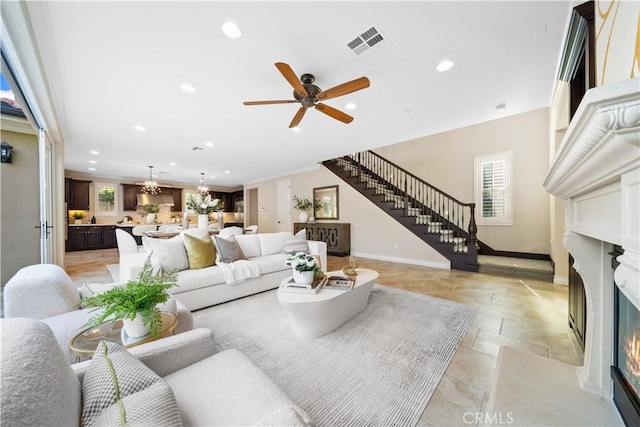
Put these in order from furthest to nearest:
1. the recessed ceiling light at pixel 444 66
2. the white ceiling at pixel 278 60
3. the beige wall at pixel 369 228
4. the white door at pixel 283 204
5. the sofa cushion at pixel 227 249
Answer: the white door at pixel 283 204
the beige wall at pixel 369 228
the sofa cushion at pixel 227 249
the recessed ceiling light at pixel 444 66
the white ceiling at pixel 278 60

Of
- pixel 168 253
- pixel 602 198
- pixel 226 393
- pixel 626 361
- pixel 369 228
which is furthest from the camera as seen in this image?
pixel 369 228

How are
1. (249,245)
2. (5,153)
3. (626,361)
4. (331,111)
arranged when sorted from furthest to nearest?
(249,245) < (5,153) < (331,111) < (626,361)

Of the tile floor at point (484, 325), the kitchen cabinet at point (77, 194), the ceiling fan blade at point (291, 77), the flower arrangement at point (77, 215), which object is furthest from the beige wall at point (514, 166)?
the flower arrangement at point (77, 215)

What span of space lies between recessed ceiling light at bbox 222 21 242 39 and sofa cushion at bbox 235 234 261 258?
9.09ft

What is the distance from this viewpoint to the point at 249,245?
388cm

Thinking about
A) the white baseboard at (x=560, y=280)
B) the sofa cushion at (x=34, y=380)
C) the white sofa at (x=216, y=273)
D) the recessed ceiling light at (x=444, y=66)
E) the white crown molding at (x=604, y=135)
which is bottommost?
the white baseboard at (x=560, y=280)

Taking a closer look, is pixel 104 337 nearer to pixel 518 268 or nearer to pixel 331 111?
pixel 331 111

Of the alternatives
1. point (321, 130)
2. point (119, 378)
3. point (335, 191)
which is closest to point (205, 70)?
point (321, 130)

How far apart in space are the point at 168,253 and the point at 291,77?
2580 millimetres

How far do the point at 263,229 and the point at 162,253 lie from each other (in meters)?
6.50

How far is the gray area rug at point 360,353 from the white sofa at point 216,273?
164mm

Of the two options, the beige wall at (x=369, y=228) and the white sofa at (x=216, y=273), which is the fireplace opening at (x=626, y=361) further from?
the beige wall at (x=369, y=228)

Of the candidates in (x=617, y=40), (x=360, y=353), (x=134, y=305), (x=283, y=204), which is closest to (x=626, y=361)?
(x=360, y=353)

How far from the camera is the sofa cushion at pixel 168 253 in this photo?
2818 millimetres
